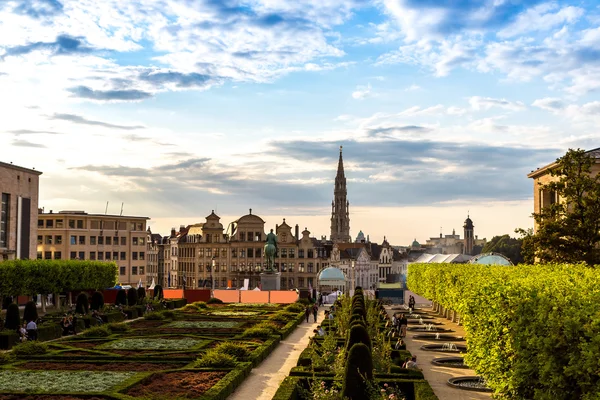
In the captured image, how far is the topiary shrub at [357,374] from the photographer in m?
23.6

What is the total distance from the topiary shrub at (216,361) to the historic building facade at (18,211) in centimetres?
5711

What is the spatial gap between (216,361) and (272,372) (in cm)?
291

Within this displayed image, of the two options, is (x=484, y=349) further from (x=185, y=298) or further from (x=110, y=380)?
(x=185, y=298)

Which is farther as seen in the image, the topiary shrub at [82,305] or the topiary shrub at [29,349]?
the topiary shrub at [82,305]

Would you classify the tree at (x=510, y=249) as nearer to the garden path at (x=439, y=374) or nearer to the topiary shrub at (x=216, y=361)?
the garden path at (x=439, y=374)

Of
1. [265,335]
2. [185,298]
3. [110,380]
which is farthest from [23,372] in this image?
[185,298]

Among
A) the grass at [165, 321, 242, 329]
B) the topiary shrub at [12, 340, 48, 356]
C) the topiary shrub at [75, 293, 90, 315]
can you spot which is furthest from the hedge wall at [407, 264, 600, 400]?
the topiary shrub at [75, 293, 90, 315]

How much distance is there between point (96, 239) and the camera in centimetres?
13588

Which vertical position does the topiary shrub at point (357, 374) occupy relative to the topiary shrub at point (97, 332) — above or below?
above

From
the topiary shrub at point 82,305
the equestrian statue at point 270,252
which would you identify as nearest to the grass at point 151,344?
the topiary shrub at point 82,305

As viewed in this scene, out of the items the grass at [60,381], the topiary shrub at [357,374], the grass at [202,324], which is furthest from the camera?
the grass at [202,324]

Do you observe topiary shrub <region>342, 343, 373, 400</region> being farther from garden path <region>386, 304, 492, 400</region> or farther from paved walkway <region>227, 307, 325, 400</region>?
garden path <region>386, 304, 492, 400</region>

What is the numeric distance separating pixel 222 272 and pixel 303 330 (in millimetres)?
95657

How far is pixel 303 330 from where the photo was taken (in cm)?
5684
